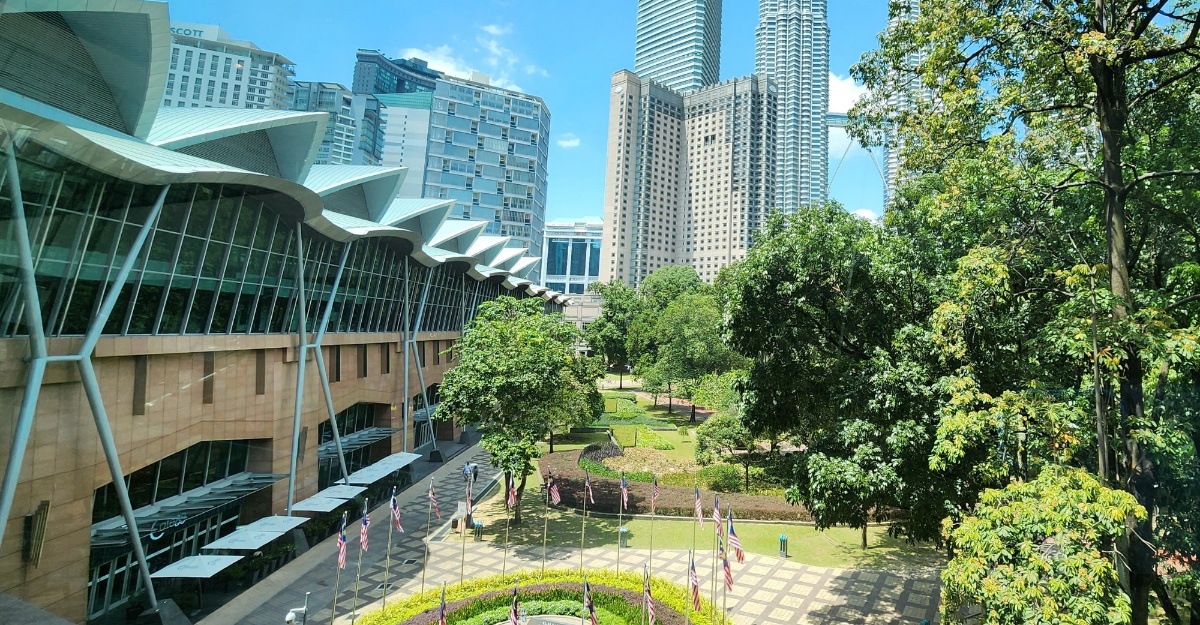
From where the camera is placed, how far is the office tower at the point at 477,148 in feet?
77.2

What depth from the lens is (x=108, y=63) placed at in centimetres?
834

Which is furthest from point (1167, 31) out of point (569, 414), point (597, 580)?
point (569, 414)

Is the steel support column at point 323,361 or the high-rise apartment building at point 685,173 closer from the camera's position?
the steel support column at point 323,361

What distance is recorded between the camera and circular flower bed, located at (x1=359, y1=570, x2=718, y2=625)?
1681cm

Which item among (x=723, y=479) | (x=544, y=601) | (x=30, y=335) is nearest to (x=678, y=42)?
(x=723, y=479)

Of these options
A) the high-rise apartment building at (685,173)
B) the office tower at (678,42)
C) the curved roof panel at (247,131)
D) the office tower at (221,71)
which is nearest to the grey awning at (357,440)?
the curved roof panel at (247,131)

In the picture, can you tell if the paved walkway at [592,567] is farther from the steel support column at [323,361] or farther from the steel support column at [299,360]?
the steel support column at [323,361]

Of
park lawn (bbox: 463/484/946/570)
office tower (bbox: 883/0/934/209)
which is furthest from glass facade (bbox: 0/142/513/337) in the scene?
office tower (bbox: 883/0/934/209)

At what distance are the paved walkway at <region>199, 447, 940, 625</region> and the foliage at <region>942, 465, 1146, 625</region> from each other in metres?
9.97

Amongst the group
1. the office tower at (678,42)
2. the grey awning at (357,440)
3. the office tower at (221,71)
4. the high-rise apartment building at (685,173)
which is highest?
the office tower at (678,42)

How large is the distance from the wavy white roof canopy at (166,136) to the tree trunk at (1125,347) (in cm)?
1355

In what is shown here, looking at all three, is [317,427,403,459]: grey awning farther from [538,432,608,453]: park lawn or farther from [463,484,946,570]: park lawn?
[538,432,608,453]: park lawn

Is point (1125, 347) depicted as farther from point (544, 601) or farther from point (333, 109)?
point (333, 109)

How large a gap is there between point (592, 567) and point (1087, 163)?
62.8ft
